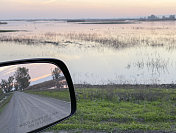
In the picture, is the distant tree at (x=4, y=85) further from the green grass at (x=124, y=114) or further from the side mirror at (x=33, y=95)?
the green grass at (x=124, y=114)

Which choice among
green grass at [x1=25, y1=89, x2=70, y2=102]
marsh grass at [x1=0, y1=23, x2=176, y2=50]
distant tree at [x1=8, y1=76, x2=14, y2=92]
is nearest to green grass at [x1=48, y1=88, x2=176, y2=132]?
green grass at [x1=25, y1=89, x2=70, y2=102]

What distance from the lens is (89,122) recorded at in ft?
17.1

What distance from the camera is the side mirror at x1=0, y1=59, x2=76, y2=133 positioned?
1.51 meters

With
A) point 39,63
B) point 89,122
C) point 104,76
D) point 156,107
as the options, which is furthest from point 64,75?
point 104,76

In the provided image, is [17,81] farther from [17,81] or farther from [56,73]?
[56,73]

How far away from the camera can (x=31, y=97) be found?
1666 mm

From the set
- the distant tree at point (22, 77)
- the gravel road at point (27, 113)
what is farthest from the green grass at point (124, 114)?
the distant tree at point (22, 77)

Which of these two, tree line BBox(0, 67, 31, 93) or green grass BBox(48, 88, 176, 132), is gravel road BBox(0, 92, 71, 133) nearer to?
tree line BBox(0, 67, 31, 93)

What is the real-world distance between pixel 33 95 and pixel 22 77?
140 millimetres

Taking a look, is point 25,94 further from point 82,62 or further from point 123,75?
point 82,62

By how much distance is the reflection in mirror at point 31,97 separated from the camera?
1.51 metres

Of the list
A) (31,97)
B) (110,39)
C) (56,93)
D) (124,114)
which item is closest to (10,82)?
(31,97)

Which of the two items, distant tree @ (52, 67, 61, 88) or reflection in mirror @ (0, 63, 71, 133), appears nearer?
reflection in mirror @ (0, 63, 71, 133)

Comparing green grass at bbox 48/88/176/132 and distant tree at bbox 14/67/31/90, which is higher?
distant tree at bbox 14/67/31/90
